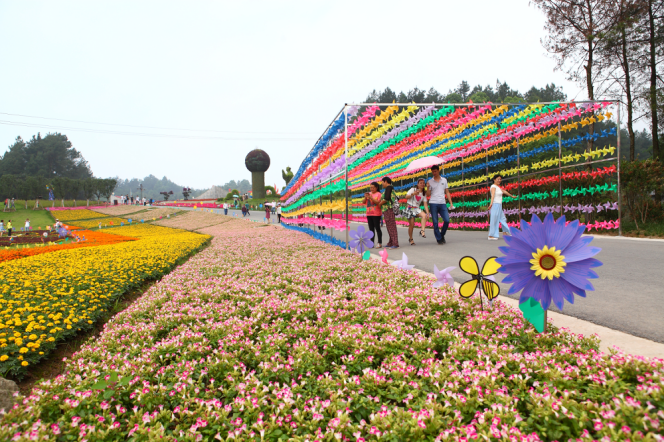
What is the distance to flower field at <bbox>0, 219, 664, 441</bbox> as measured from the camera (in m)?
1.67

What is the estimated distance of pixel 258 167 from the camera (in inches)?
2350

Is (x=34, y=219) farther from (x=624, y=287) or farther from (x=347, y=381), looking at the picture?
(x=624, y=287)

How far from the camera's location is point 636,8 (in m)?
13.5

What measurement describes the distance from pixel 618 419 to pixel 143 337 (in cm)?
352

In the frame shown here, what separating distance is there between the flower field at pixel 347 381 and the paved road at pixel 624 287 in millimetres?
774

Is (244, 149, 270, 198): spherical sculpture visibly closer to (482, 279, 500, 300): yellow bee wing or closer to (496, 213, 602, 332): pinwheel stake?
(482, 279, 500, 300): yellow bee wing

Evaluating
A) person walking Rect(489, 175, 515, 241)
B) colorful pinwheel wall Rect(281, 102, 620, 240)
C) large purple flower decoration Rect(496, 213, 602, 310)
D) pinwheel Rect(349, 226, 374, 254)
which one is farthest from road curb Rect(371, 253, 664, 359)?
person walking Rect(489, 175, 515, 241)

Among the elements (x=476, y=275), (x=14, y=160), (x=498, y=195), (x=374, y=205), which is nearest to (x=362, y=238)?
(x=374, y=205)

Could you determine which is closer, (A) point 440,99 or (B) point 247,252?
(B) point 247,252

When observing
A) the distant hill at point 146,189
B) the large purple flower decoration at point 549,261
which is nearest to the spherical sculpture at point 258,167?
the large purple flower decoration at point 549,261

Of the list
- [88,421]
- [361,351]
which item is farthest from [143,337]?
[361,351]

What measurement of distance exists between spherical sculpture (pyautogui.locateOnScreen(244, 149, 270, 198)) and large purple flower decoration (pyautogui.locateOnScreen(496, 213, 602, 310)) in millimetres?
59744

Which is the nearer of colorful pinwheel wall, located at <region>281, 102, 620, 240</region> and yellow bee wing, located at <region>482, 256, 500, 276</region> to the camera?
yellow bee wing, located at <region>482, 256, 500, 276</region>

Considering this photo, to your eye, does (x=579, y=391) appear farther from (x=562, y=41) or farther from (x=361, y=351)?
(x=562, y=41)
